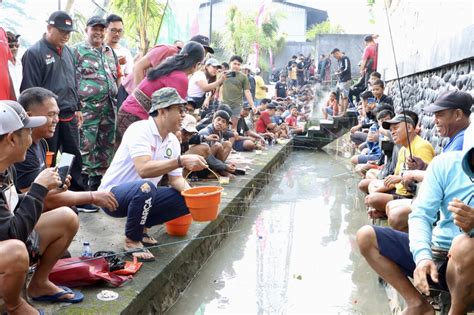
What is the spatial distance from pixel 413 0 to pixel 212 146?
5043 mm

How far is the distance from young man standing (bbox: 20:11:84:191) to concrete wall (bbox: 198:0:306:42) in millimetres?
30570

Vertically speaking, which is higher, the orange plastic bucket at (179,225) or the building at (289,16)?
the building at (289,16)

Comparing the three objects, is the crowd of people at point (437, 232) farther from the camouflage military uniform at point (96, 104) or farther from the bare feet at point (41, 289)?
the camouflage military uniform at point (96, 104)

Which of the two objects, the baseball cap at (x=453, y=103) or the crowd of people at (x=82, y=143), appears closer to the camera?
the crowd of people at (x=82, y=143)

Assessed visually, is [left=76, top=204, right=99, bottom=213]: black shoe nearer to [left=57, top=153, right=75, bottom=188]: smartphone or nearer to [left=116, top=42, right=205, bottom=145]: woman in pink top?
[left=116, top=42, right=205, bottom=145]: woman in pink top

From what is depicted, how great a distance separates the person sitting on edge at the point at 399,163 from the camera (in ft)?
14.7

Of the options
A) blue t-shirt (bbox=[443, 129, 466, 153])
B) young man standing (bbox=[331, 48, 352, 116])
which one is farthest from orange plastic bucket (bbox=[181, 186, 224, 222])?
young man standing (bbox=[331, 48, 352, 116])

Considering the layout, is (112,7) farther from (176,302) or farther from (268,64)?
(268,64)

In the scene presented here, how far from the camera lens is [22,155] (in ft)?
7.68

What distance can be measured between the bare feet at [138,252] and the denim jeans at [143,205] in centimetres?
3

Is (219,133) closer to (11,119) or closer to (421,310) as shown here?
(421,310)

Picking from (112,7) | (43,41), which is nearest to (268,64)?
(112,7)

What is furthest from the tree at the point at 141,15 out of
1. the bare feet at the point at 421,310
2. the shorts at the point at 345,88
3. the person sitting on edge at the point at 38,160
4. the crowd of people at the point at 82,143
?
the bare feet at the point at 421,310

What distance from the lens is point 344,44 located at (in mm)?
26781
